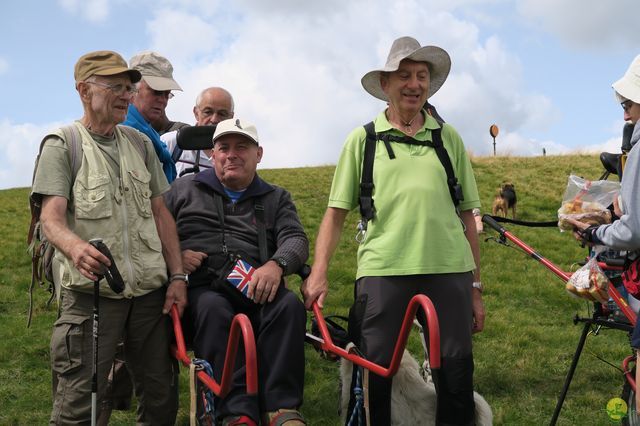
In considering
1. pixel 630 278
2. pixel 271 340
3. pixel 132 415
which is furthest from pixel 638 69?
pixel 132 415

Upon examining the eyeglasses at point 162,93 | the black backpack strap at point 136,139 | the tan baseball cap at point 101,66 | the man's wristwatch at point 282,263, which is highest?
the eyeglasses at point 162,93

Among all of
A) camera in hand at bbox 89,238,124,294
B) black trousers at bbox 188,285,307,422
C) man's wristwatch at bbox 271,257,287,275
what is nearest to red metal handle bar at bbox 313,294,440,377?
black trousers at bbox 188,285,307,422

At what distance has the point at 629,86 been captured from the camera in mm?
3719

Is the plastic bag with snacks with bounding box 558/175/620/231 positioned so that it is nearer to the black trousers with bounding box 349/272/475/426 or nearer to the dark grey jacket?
the black trousers with bounding box 349/272/475/426

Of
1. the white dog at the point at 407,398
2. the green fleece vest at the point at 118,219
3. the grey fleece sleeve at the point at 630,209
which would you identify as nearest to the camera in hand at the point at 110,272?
the green fleece vest at the point at 118,219

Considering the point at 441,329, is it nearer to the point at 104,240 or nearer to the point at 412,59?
the point at 412,59

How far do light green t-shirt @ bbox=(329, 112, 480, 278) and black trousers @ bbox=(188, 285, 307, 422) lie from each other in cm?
47

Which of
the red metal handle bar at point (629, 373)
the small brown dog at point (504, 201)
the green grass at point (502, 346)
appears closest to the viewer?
the red metal handle bar at point (629, 373)

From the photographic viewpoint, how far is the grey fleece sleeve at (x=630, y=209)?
3.41 metres

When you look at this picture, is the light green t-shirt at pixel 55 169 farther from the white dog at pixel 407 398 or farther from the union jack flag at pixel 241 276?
the white dog at pixel 407 398

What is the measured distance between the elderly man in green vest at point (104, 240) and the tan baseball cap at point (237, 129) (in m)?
0.49

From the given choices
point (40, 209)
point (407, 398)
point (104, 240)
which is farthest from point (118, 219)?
point (407, 398)

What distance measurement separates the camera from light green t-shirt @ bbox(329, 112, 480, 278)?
3.71 metres

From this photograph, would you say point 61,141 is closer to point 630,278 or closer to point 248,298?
point 248,298
